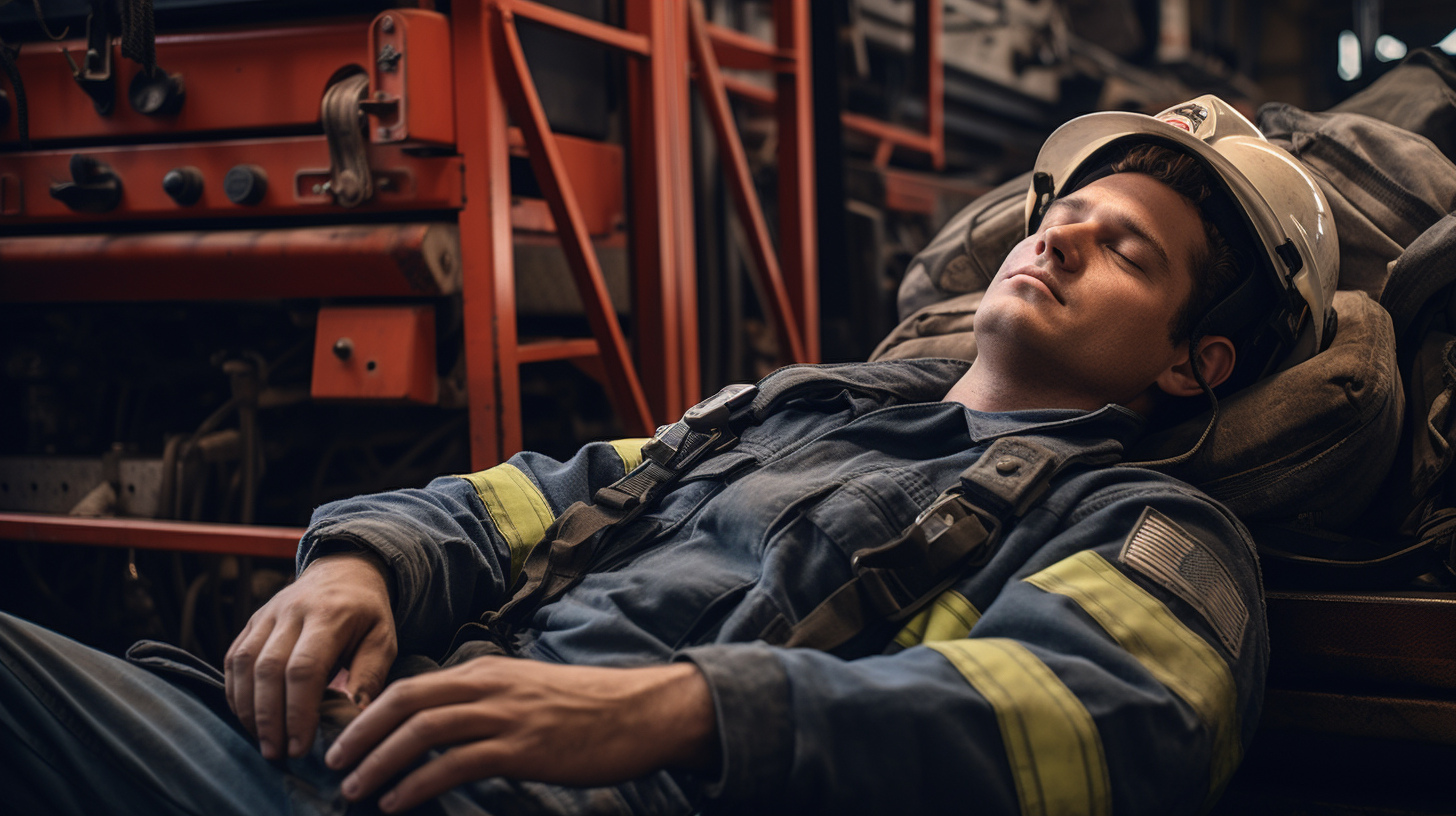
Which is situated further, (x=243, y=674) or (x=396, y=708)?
(x=243, y=674)

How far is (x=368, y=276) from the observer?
2.68m

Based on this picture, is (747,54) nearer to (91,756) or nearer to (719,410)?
(719,410)

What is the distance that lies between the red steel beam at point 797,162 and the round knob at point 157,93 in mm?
2279

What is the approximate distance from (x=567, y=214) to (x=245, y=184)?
2.68ft

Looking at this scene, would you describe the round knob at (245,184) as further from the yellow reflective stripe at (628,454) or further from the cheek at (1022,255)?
the cheek at (1022,255)

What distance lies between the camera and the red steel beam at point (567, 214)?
2.71 m

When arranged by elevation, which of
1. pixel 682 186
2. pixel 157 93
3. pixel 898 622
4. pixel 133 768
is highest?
pixel 157 93

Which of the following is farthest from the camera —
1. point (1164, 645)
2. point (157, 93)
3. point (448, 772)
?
point (157, 93)

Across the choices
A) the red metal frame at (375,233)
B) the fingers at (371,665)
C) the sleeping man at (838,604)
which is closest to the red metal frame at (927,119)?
the red metal frame at (375,233)

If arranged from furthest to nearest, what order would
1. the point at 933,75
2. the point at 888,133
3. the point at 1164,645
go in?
the point at 933,75 → the point at 888,133 → the point at 1164,645

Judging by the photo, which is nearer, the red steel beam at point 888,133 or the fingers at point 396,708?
the fingers at point 396,708

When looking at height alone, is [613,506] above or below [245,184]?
below

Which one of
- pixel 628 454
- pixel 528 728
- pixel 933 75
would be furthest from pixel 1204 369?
pixel 933 75

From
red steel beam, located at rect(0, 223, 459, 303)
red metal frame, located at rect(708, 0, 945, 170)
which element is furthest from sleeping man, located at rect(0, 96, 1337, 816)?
red metal frame, located at rect(708, 0, 945, 170)
